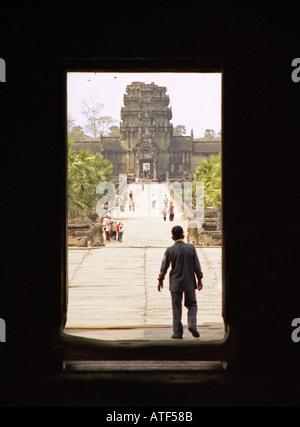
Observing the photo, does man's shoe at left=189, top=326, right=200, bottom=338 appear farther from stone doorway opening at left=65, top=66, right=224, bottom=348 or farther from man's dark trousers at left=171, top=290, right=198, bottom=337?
stone doorway opening at left=65, top=66, right=224, bottom=348

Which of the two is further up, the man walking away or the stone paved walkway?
the man walking away

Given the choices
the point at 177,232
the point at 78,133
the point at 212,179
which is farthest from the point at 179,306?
the point at 78,133

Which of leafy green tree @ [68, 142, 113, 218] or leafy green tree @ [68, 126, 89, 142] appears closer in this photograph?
leafy green tree @ [68, 142, 113, 218]

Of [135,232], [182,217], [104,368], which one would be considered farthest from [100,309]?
[182,217]

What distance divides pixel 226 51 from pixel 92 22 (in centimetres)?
93

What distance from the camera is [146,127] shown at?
6506 cm

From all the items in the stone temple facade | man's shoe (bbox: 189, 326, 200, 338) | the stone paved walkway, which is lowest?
the stone paved walkway

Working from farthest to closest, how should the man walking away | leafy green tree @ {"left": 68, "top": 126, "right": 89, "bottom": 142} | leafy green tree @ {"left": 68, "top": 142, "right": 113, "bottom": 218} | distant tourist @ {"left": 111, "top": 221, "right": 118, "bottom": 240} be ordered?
leafy green tree @ {"left": 68, "top": 126, "right": 89, "bottom": 142}, distant tourist @ {"left": 111, "top": 221, "right": 118, "bottom": 240}, leafy green tree @ {"left": 68, "top": 142, "right": 113, "bottom": 218}, the man walking away

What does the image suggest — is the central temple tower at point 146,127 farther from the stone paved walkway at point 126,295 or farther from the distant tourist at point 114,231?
the stone paved walkway at point 126,295

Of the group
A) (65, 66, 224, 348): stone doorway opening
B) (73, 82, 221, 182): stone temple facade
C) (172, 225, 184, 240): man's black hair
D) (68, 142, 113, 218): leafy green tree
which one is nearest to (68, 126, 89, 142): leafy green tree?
(73, 82, 221, 182): stone temple facade

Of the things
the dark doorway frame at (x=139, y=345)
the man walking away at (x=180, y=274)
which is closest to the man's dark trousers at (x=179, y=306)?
the man walking away at (x=180, y=274)

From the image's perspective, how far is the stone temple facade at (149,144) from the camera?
63562mm

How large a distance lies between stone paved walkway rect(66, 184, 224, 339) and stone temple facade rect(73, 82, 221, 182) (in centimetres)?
4875

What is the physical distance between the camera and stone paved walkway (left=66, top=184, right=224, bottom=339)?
593cm
